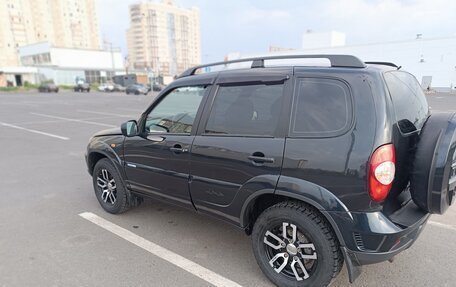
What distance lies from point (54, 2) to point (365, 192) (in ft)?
360

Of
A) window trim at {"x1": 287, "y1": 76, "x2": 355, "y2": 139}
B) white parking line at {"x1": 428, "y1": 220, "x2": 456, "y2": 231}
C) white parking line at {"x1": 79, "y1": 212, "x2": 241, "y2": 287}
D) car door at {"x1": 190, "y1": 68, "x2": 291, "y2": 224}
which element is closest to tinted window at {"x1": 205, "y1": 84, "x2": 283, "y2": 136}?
car door at {"x1": 190, "y1": 68, "x2": 291, "y2": 224}

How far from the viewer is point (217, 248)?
3123 millimetres

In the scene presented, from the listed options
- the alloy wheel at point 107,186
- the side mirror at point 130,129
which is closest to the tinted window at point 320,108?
the side mirror at point 130,129

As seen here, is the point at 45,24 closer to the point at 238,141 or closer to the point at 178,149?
the point at 178,149

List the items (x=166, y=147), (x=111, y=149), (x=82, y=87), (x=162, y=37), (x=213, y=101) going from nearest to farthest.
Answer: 1. (x=213, y=101)
2. (x=166, y=147)
3. (x=111, y=149)
4. (x=82, y=87)
5. (x=162, y=37)

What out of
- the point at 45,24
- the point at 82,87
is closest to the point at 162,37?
the point at 45,24

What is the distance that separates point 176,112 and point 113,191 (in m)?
1.38

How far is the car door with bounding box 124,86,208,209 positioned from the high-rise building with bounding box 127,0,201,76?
293ft

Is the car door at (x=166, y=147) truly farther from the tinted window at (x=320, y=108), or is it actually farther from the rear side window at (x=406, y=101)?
the rear side window at (x=406, y=101)

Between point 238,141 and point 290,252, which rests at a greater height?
point 238,141

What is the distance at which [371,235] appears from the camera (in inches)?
82.3

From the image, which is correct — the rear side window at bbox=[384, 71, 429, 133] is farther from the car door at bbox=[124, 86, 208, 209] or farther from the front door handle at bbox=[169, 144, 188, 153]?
the front door handle at bbox=[169, 144, 188, 153]

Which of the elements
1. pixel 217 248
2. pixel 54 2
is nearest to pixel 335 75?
pixel 217 248

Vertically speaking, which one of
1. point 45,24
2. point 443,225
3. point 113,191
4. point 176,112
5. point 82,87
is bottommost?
point 82,87
